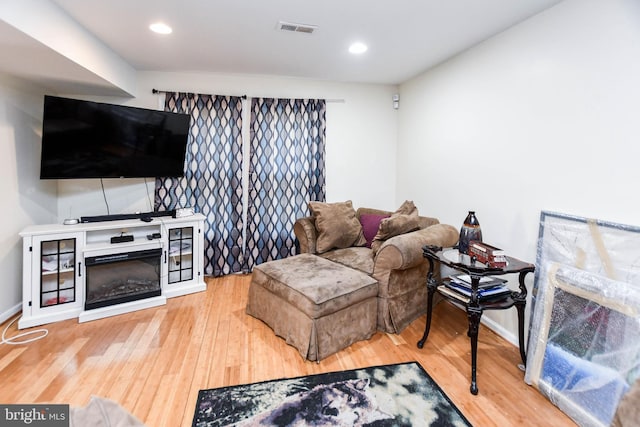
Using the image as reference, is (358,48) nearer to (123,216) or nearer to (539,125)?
(539,125)

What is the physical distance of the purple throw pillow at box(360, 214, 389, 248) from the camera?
3.34m

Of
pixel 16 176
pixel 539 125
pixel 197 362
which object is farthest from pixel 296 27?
pixel 16 176

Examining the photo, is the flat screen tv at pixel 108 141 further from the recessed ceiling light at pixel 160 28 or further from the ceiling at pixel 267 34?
the recessed ceiling light at pixel 160 28

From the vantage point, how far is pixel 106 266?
2.78 meters

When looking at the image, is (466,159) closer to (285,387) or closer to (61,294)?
(285,387)

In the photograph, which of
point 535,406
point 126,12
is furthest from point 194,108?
point 535,406

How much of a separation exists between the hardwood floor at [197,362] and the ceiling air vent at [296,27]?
2392 millimetres

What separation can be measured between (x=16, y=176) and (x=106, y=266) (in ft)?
3.47

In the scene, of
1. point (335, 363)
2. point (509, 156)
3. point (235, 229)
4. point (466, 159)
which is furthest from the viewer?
point (235, 229)

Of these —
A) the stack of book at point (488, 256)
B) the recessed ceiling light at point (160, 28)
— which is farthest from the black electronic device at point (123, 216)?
the stack of book at point (488, 256)

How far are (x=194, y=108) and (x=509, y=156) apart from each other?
10.4ft

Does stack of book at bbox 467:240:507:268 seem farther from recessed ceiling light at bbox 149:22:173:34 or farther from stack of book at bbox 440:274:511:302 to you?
recessed ceiling light at bbox 149:22:173:34

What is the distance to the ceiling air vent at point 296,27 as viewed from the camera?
2.33 m

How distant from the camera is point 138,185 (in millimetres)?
3473
